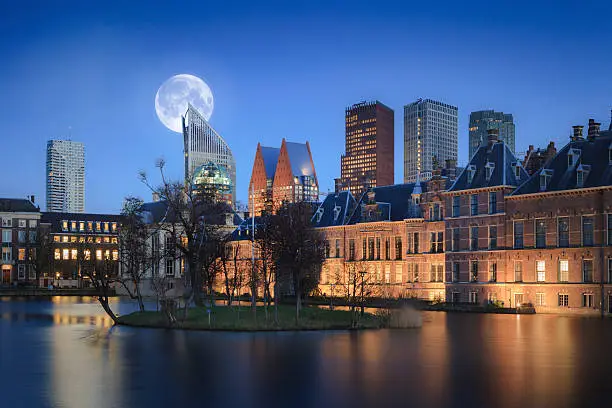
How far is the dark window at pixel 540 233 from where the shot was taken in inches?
3095

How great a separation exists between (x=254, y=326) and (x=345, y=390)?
2486 cm

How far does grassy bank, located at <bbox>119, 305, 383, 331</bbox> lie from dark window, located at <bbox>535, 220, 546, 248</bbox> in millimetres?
25826

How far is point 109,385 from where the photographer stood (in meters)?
28.4

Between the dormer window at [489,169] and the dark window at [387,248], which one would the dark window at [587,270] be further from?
the dark window at [387,248]

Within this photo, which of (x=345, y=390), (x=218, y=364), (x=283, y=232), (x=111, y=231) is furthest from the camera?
(x=111, y=231)

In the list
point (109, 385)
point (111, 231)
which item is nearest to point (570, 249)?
point (109, 385)

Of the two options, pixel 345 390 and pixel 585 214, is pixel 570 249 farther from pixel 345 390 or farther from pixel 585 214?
pixel 345 390

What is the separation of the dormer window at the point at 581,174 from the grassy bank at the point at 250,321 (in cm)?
2731

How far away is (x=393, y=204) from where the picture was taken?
103375 mm

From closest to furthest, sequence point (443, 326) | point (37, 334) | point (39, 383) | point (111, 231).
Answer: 1. point (39, 383)
2. point (37, 334)
3. point (443, 326)
4. point (111, 231)

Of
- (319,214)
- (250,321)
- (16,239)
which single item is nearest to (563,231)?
(250,321)

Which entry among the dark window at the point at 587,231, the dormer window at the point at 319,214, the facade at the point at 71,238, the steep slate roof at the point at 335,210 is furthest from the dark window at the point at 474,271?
the facade at the point at 71,238

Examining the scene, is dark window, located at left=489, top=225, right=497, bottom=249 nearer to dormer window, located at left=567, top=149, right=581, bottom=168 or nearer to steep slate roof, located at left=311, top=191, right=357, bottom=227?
dormer window, located at left=567, top=149, right=581, bottom=168

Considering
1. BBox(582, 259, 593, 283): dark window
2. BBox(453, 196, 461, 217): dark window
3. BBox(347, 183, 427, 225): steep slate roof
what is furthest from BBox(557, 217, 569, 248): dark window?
BBox(347, 183, 427, 225): steep slate roof
